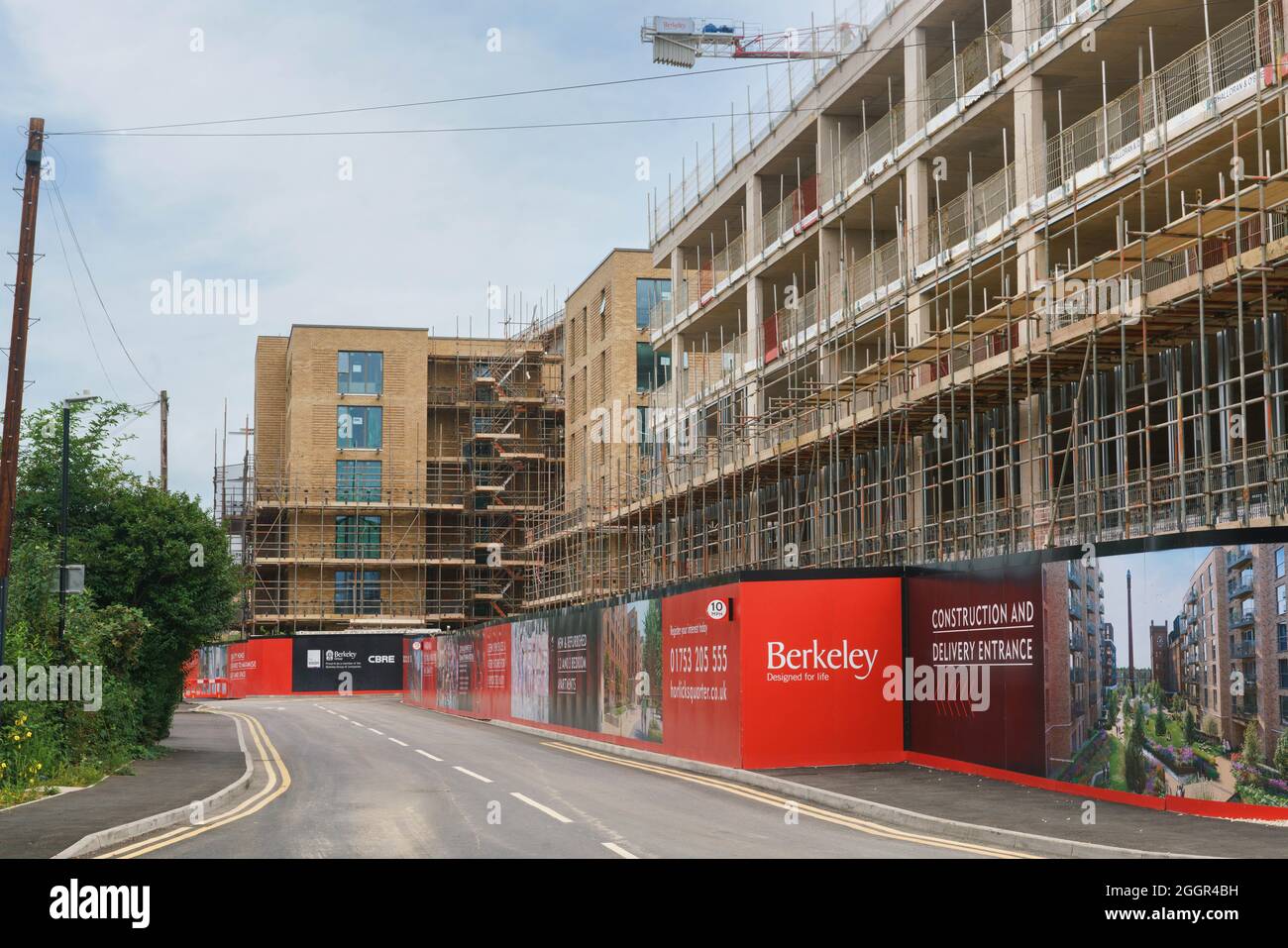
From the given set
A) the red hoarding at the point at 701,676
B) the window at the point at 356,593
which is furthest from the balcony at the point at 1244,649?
the window at the point at 356,593

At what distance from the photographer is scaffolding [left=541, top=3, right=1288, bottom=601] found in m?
19.5

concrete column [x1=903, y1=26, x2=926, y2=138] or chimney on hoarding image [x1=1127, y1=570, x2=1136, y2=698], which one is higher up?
concrete column [x1=903, y1=26, x2=926, y2=138]

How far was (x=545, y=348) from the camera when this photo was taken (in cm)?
7944

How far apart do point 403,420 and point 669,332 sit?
1292 inches

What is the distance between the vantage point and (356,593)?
244 ft

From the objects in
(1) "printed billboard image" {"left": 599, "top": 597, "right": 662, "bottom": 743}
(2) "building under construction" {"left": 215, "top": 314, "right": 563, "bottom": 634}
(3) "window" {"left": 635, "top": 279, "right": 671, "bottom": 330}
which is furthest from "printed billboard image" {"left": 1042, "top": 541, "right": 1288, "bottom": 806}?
(2) "building under construction" {"left": 215, "top": 314, "right": 563, "bottom": 634}

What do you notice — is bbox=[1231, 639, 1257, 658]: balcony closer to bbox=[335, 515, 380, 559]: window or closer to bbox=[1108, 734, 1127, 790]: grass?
bbox=[1108, 734, 1127, 790]: grass

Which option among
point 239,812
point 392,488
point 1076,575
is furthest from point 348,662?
point 1076,575

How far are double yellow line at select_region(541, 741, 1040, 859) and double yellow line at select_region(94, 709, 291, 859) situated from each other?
629 centimetres

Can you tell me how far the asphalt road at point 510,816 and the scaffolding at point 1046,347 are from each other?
6.38m

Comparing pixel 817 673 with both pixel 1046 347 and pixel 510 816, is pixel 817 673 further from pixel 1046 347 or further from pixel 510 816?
pixel 510 816

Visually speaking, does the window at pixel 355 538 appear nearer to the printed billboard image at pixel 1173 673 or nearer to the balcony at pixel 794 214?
the balcony at pixel 794 214

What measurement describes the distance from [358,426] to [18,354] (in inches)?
2152

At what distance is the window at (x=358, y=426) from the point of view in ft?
247
